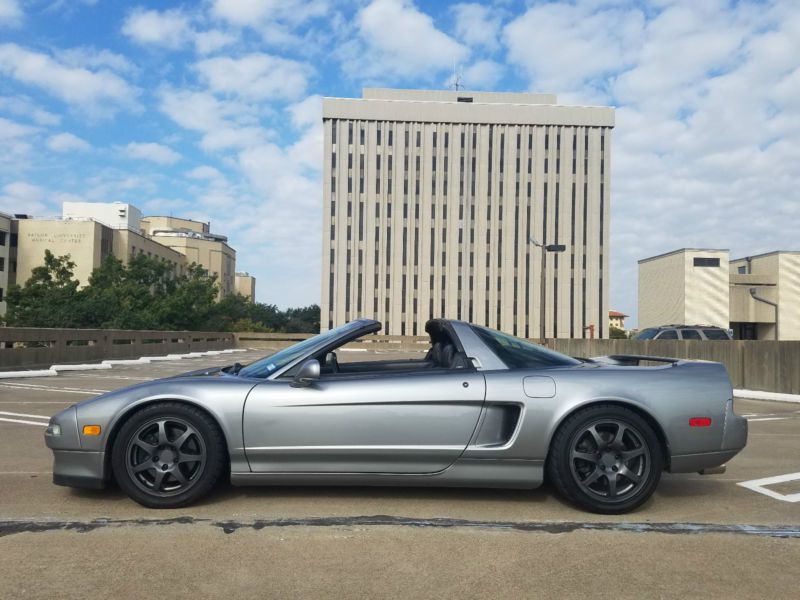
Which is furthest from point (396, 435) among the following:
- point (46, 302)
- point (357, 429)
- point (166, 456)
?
point (46, 302)

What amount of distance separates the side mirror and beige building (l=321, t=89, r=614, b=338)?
80075 millimetres

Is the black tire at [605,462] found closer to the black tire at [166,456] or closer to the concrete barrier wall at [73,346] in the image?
the black tire at [166,456]

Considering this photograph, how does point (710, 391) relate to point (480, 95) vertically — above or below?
below

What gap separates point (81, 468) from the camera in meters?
4.05

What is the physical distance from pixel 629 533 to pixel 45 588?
3040 mm

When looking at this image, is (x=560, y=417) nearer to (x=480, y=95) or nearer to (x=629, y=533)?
(x=629, y=533)

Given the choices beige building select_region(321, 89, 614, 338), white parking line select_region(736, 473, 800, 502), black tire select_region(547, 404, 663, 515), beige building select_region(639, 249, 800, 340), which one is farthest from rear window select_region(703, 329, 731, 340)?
beige building select_region(321, 89, 614, 338)

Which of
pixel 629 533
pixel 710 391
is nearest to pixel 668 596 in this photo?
pixel 629 533

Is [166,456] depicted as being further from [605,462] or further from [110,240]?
[110,240]

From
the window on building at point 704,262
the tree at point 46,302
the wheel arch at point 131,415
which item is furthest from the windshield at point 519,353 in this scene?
the window on building at point 704,262

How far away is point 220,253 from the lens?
115875 mm

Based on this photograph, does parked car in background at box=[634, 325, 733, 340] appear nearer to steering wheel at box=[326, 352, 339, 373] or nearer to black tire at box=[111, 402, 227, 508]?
steering wheel at box=[326, 352, 339, 373]

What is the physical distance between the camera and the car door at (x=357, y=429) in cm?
405

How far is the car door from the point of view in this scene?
159 inches
